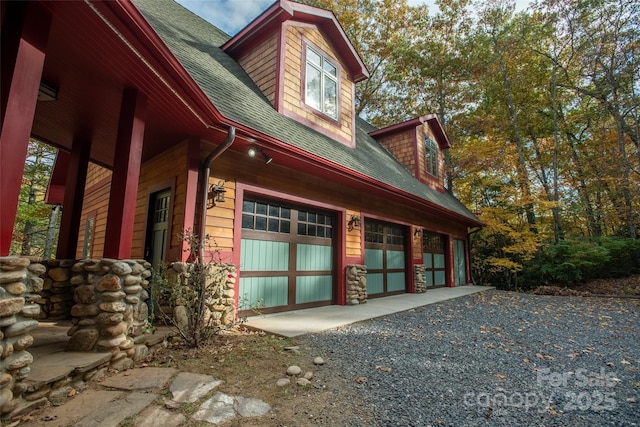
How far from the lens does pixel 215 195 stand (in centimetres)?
447

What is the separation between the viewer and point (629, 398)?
241cm

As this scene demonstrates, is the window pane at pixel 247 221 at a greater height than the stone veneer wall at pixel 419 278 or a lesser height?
greater

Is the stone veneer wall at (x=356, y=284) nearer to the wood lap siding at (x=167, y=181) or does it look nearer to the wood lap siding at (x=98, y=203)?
the wood lap siding at (x=167, y=181)

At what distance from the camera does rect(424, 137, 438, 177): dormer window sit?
11641 mm

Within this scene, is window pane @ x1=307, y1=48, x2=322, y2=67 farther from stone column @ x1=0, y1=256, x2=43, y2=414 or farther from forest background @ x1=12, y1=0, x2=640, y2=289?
forest background @ x1=12, y1=0, x2=640, y2=289

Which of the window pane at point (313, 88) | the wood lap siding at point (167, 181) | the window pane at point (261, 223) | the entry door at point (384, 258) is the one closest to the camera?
the wood lap siding at point (167, 181)

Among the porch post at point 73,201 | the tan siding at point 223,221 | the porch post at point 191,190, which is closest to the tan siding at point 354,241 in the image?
the tan siding at point 223,221

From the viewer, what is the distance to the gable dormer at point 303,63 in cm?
641

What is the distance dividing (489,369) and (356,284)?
368 centimetres

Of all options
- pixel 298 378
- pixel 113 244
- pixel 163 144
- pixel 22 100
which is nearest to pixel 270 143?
pixel 163 144

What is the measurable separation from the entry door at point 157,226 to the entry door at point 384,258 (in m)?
4.34

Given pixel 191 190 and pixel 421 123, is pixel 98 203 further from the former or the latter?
pixel 421 123

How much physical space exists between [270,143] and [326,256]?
2714 millimetres

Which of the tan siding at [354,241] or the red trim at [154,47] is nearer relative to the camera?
the red trim at [154,47]
